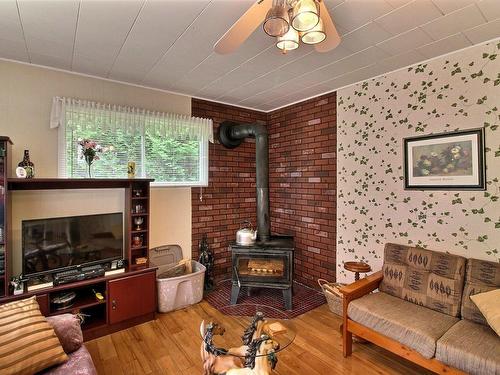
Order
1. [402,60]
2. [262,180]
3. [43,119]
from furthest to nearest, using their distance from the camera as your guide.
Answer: [262,180], [43,119], [402,60]

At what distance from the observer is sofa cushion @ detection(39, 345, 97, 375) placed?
1362 millimetres

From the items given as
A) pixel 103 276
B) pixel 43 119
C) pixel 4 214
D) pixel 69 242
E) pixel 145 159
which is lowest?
pixel 103 276

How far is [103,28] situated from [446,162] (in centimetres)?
287

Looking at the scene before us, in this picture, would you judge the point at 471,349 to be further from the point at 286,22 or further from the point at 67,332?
the point at 67,332

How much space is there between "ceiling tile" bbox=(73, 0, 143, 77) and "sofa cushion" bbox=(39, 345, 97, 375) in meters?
2.07

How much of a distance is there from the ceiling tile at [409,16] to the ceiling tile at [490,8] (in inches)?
8.6

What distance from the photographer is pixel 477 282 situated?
1.92 m

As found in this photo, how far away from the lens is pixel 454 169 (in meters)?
2.19

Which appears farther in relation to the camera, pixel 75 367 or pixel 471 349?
pixel 471 349

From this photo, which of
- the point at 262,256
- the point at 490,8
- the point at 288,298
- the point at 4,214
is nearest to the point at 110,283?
the point at 4,214

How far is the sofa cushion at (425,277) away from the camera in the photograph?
1993 mm

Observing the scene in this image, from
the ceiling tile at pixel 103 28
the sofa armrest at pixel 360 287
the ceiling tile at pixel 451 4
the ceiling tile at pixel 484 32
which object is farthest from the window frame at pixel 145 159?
the ceiling tile at pixel 484 32

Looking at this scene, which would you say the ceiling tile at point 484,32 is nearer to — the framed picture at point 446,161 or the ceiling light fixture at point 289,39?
the framed picture at point 446,161

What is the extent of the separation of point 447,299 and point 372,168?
1310 mm
